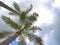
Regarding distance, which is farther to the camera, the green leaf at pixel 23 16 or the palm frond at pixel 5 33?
the palm frond at pixel 5 33

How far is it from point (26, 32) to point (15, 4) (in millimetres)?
4567

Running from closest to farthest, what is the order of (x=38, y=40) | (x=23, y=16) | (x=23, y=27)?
1. (x=23, y=16)
2. (x=23, y=27)
3. (x=38, y=40)

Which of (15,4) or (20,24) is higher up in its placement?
(15,4)

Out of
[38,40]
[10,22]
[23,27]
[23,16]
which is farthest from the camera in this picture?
[38,40]

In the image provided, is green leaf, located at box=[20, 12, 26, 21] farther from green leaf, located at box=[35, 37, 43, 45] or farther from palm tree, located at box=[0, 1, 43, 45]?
green leaf, located at box=[35, 37, 43, 45]

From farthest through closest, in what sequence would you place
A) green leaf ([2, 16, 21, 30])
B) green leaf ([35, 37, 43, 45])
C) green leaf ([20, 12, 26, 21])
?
green leaf ([35, 37, 43, 45])
green leaf ([2, 16, 21, 30])
green leaf ([20, 12, 26, 21])

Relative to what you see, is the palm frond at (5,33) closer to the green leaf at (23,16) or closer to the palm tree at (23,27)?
the palm tree at (23,27)

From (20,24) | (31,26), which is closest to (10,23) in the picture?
(20,24)

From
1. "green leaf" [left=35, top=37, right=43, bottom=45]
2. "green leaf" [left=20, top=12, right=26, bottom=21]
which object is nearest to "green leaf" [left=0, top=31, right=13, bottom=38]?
"green leaf" [left=20, top=12, right=26, bottom=21]

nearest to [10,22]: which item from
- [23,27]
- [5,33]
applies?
[5,33]

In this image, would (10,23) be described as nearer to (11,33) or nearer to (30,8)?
(11,33)

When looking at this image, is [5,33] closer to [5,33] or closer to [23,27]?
[5,33]

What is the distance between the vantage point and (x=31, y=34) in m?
27.1

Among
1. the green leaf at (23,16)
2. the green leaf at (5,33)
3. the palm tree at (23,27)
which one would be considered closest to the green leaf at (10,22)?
the palm tree at (23,27)
